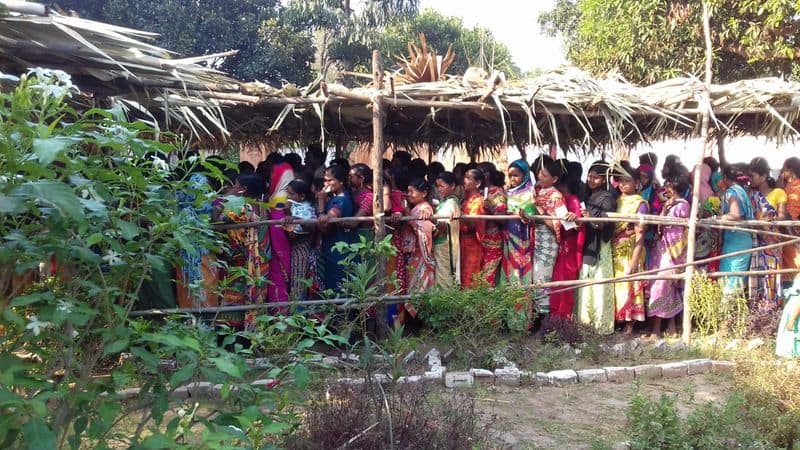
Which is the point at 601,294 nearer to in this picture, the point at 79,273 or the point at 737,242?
the point at 737,242

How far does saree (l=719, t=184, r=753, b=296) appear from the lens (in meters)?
6.72

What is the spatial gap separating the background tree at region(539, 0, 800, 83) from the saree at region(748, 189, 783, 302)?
3.06 meters

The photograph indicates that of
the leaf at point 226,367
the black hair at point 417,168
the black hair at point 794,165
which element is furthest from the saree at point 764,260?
the leaf at point 226,367

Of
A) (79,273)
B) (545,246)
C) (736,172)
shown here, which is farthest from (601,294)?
(79,273)

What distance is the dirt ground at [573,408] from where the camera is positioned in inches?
166

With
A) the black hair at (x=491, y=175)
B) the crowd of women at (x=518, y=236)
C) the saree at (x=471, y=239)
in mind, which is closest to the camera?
the crowd of women at (x=518, y=236)

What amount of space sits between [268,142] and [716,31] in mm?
6598

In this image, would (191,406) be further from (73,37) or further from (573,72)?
(573,72)

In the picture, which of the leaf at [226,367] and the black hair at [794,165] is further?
the black hair at [794,165]

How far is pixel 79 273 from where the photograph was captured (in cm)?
247

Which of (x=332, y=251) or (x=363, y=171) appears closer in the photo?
(x=332, y=251)

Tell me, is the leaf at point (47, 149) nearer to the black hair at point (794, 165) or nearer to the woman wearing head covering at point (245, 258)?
the woman wearing head covering at point (245, 258)

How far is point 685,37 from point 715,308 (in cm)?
548

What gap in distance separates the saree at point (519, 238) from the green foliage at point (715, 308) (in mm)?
1530
